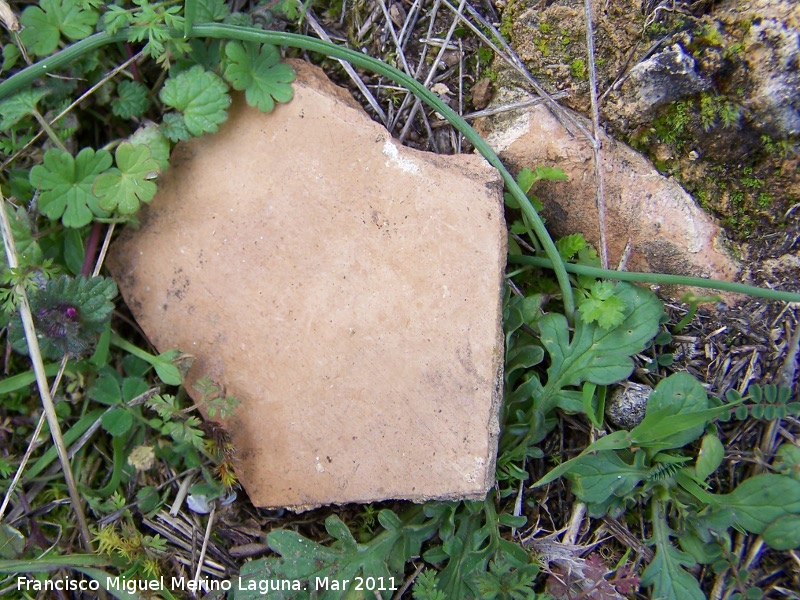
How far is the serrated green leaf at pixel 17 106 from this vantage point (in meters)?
2.23

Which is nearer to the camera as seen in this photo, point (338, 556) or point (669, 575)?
point (669, 575)

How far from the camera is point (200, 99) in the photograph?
216 centimetres

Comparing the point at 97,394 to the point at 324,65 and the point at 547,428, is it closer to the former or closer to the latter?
the point at 324,65

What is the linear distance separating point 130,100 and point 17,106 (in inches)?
15.3

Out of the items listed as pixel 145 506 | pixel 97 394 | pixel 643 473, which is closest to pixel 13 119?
pixel 97 394

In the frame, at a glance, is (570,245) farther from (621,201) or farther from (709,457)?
(709,457)

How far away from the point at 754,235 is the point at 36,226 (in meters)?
2.61

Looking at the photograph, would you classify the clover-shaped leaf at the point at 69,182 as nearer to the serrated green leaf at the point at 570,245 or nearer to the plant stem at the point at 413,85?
the plant stem at the point at 413,85

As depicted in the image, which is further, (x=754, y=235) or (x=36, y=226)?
(x=36, y=226)

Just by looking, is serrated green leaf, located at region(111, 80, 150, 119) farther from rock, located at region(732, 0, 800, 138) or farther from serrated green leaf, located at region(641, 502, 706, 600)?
serrated green leaf, located at region(641, 502, 706, 600)

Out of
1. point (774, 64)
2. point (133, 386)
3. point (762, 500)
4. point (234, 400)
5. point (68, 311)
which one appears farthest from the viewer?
point (133, 386)

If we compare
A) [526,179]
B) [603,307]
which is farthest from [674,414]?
[526,179]

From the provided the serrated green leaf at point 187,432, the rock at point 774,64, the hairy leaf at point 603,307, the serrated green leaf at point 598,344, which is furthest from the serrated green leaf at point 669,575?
the serrated green leaf at point 187,432

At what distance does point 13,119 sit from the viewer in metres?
2.23
